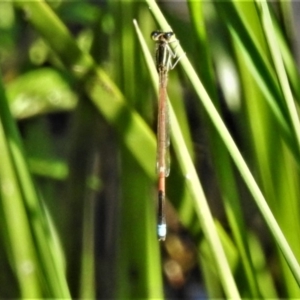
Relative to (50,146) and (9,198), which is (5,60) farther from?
(9,198)

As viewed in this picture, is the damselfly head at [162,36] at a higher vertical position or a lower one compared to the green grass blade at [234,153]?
higher

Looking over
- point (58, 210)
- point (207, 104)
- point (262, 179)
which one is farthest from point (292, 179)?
point (58, 210)

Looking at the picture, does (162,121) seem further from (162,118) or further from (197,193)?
(197,193)

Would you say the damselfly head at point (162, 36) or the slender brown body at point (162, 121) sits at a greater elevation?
the damselfly head at point (162, 36)

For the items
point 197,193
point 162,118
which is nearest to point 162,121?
point 162,118
